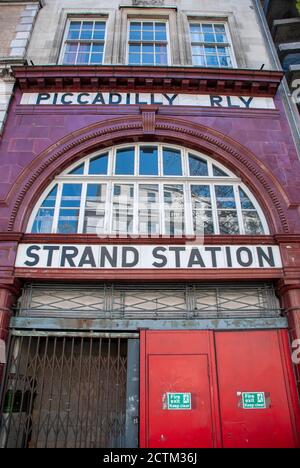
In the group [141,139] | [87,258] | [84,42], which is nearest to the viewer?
[87,258]

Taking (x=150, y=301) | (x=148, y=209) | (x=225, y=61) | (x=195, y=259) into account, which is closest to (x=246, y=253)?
(x=195, y=259)

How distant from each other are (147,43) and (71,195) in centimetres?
625

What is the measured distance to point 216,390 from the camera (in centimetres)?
635

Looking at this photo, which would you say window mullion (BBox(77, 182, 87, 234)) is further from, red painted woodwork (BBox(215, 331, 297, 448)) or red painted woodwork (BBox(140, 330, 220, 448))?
red painted woodwork (BBox(215, 331, 297, 448))

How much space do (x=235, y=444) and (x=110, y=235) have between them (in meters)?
4.91

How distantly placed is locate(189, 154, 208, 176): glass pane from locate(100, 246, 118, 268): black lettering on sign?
3126mm

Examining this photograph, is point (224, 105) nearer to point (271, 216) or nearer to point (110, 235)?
point (271, 216)

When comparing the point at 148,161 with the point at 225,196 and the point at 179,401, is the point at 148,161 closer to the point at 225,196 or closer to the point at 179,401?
the point at 225,196

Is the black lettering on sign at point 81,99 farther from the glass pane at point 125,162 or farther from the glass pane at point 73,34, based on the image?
the glass pane at point 73,34

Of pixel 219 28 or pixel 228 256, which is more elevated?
pixel 219 28

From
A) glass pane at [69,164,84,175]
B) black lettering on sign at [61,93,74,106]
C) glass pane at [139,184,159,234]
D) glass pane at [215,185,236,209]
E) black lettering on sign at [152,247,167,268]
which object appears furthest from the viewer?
black lettering on sign at [61,93,74,106]

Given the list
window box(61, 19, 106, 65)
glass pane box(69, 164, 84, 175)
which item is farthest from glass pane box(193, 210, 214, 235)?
window box(61, 19, 106, 65)

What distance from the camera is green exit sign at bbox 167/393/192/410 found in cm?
625

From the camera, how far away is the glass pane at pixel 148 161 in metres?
8.67
